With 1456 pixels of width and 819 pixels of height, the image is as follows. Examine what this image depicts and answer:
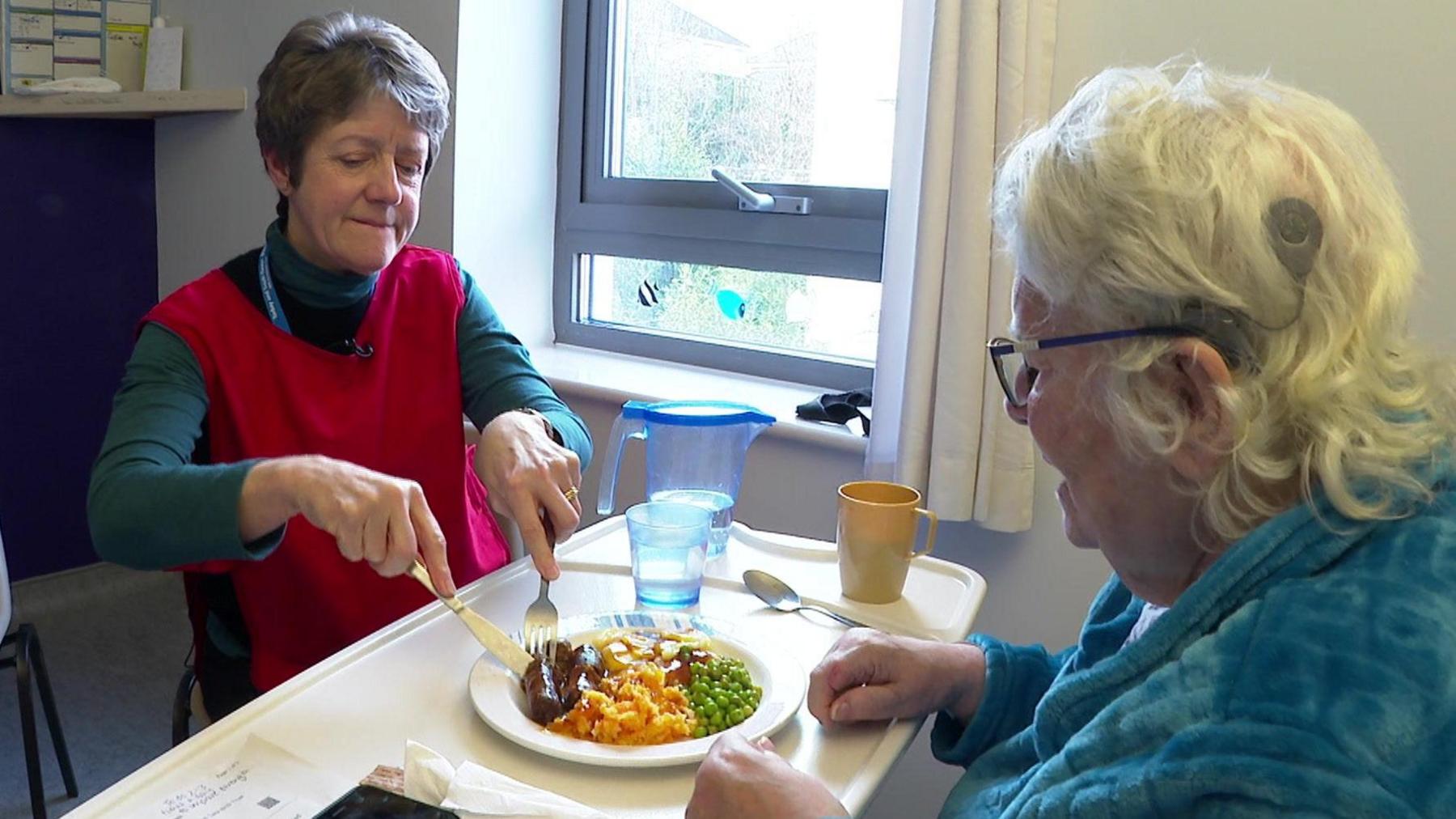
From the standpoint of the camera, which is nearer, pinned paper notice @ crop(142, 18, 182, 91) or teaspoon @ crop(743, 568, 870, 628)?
teaspoon @ crop(743, 568, 870, 628)

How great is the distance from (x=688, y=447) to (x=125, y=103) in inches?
82.3

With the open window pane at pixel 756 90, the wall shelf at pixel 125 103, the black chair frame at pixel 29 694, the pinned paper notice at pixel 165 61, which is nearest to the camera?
the black chair frame at pixel 29 694

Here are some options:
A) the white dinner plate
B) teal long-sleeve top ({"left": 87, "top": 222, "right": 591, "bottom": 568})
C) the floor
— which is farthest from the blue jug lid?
the floor

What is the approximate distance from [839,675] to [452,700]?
1.17 ft

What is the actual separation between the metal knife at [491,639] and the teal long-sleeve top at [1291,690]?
18.9 inches

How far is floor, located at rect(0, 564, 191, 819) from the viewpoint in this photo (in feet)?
8.08

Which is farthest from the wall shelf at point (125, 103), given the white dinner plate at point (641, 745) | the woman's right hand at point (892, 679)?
A: the woman's right hand at point (892, 679)

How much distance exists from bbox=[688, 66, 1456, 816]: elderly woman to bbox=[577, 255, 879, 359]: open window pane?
57.9 inches

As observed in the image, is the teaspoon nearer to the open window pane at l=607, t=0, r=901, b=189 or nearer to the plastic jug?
the plastic jug

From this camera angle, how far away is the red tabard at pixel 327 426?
4.78 ft

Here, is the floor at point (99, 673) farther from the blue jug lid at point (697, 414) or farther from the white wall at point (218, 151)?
the blue jug lid at point (697, 414)

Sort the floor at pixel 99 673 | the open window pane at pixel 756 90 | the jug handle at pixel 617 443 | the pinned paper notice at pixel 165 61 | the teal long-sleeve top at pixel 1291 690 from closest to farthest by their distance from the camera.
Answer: the teal long-sleeve top at pixel 1291 690, the jug handle at pixel 617 443, the open window pane at pixel 756 90, the floor at pixel 99 673, the pinned paper notice at pixel 165 61

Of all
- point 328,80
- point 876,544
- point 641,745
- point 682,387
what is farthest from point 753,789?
point 682,387

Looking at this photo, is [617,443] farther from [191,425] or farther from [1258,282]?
[1258,282]
